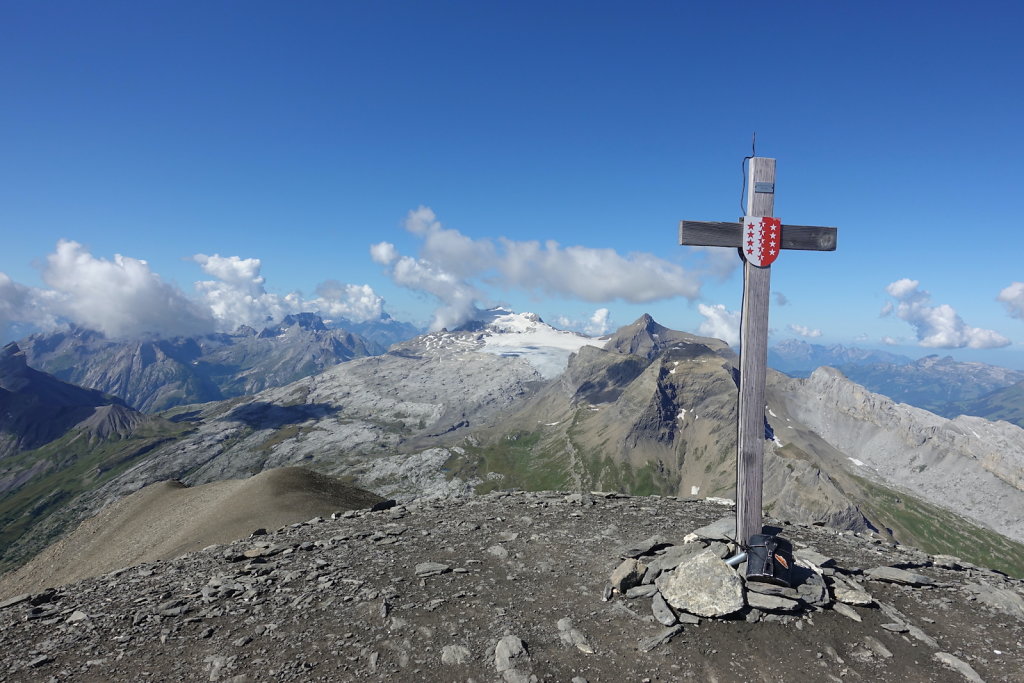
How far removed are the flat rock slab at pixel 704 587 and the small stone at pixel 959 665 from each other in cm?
419

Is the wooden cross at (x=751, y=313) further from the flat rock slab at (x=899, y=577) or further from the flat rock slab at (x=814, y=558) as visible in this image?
the flat rock slab at (x=899, y=577)

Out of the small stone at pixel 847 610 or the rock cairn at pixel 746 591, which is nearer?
the rock cairn at pixel 746 591

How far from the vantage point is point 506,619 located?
13.0m

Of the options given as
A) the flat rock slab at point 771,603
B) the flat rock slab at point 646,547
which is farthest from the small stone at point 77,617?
the flat rock slab at point 771,603

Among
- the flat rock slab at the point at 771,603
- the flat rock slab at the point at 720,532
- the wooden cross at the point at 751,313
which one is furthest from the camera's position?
the flat rock slab at the point at 720,532

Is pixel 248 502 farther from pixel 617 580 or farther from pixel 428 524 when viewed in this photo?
pixel 617 580

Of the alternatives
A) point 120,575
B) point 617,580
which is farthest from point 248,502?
point 617,580

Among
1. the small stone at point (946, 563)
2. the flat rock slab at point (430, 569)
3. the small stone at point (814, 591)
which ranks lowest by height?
the small stone at point (946, 563)

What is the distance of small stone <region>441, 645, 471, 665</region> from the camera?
11188mm

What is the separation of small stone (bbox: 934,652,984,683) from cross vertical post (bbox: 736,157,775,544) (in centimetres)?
425

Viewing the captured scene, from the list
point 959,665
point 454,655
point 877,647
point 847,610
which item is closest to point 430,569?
point 454,655

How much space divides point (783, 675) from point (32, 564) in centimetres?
4720

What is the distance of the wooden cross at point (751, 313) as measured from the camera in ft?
44.0

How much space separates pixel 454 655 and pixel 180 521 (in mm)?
31889
